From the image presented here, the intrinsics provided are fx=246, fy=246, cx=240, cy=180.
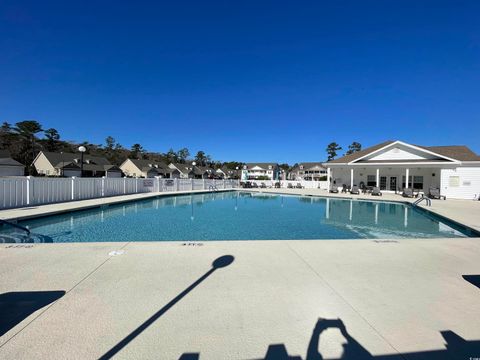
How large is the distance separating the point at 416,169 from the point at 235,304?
2707 centimetres

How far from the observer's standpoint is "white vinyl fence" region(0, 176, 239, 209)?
9.95 m

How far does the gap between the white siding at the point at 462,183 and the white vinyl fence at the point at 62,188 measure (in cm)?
2384

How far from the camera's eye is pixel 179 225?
961cm

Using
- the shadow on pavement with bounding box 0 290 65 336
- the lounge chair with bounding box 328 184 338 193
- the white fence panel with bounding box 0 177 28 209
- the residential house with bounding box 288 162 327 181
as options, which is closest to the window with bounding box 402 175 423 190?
the lounge chair with bounding box 328 184 338 193

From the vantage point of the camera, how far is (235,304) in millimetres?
2943

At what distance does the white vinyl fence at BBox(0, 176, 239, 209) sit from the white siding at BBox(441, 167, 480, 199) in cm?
2384

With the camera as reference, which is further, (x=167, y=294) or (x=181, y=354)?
(x=167, y=294)

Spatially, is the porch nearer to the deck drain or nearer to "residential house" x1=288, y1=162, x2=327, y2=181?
the deck drain

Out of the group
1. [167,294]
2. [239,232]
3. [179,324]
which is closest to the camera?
[179,324]

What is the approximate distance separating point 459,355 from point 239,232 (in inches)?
267

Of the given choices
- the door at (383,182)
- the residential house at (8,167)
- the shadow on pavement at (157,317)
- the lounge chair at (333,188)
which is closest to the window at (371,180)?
the door at (383,182)

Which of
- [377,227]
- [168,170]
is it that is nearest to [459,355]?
[377,227]

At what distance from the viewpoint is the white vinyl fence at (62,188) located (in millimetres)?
9945

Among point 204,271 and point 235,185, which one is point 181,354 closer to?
point 204,271
